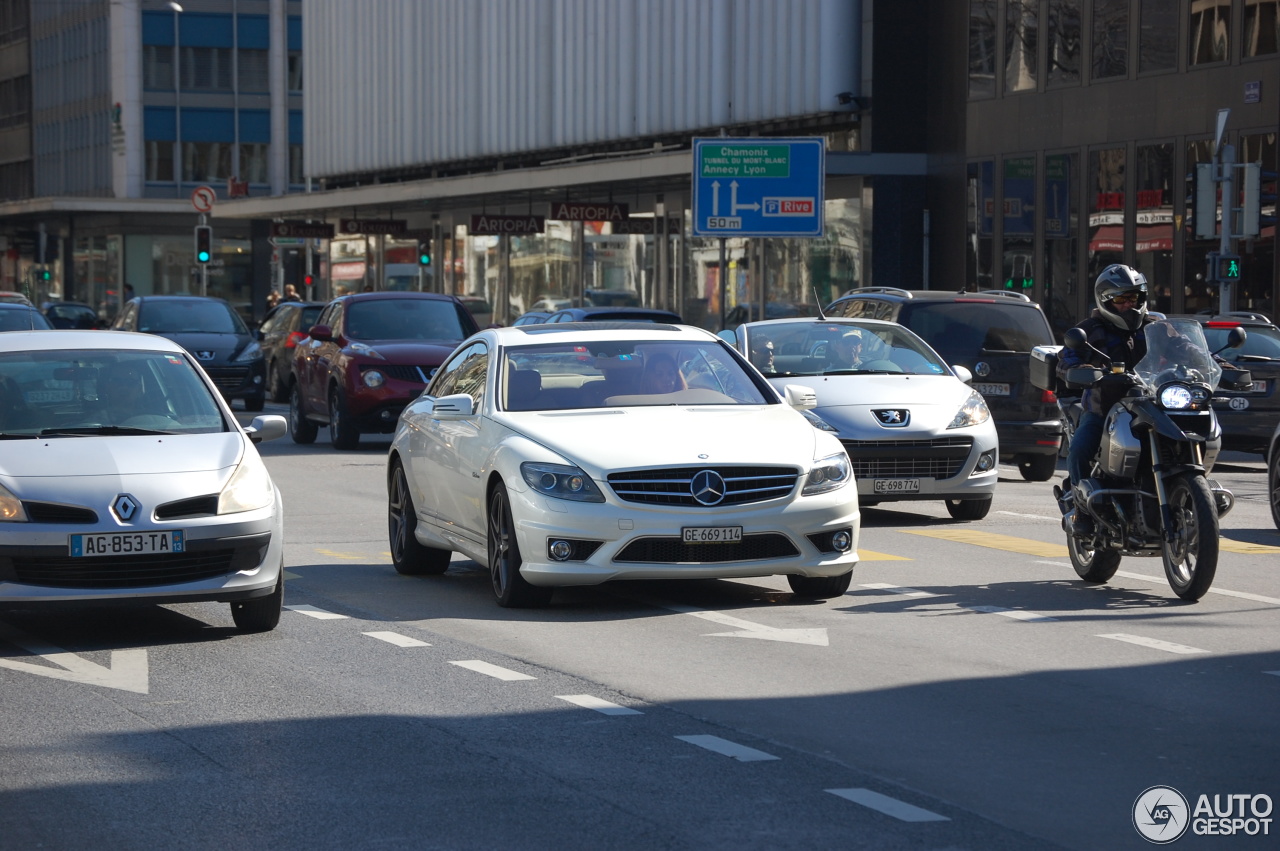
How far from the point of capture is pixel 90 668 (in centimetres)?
895

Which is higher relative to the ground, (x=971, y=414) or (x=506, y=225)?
(x=506, y=225)

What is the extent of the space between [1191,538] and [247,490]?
4.74m

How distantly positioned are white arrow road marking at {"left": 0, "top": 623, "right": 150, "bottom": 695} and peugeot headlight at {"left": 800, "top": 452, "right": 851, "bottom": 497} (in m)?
3.45

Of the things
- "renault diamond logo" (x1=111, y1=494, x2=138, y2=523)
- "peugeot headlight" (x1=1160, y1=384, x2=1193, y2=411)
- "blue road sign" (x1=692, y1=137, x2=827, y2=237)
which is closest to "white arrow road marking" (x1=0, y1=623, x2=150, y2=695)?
"renault diamond logo" (x1=111, y1=494, x2=138, y2=523)

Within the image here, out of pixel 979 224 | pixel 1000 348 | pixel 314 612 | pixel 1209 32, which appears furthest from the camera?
pixel 979 224

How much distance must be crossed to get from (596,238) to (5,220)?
4954 cm

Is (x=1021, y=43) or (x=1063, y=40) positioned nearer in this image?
(x=1063, y=40)

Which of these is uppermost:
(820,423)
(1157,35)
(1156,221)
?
(1157,35)

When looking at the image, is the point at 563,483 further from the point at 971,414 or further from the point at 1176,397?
the point at 971,414

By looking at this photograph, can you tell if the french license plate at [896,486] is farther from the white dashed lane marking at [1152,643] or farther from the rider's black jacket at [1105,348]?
the white dashed lane marking at [1152,643]

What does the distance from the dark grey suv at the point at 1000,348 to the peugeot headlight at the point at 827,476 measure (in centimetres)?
879

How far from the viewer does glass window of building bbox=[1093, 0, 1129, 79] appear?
33.7m

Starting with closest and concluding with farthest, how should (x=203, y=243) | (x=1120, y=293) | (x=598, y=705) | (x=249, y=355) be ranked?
(x=598, y=705) < (x=1120, y=293) < (x=249, y=355) < (x=203, y=243)

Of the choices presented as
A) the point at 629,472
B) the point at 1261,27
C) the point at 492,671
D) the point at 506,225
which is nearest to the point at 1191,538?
the point at 629,472
